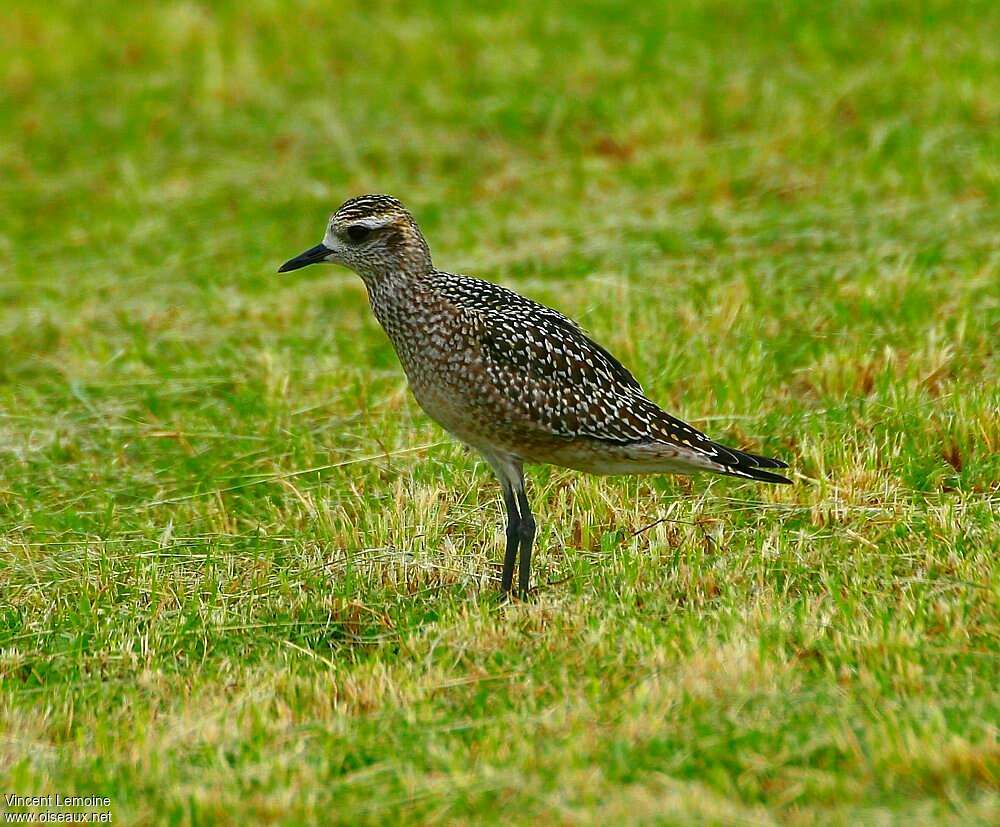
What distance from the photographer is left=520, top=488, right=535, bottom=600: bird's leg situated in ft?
20.7

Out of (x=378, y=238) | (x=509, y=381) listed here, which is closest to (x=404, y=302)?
(x=378, y=238)

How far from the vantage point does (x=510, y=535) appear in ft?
21.1

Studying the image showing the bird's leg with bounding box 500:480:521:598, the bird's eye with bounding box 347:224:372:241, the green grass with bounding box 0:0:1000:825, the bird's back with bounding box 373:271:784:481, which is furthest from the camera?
the bird's eye with bounding box 347:224:372:241

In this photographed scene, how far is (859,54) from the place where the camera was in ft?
43.8

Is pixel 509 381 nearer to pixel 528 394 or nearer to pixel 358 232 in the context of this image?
pixel 528 394

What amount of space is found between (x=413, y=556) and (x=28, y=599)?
1604 mm

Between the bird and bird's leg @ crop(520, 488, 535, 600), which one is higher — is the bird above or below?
above

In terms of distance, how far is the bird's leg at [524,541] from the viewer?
630cm

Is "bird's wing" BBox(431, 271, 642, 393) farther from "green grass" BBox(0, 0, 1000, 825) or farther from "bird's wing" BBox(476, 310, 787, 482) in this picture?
"green grass" BBox(0, 0, 1000, 825)

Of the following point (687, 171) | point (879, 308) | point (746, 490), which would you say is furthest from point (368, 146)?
point (746, 490)

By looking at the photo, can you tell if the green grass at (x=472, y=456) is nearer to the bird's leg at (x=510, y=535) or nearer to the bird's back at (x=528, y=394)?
the bird's leg at (x=510, y=535)

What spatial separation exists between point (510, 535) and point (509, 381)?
664 millimetres

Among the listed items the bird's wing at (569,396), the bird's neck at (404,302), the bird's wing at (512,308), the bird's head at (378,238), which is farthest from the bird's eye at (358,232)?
the bird's wing at (569,396)

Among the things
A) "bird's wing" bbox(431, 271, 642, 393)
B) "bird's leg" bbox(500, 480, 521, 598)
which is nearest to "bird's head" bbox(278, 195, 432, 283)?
"bird's wing" bbox(431, 271, 642, 393)
